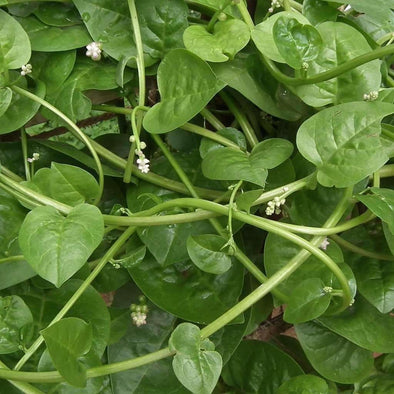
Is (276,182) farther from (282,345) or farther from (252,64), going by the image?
(282,345)

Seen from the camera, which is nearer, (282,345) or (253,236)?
(253,236)

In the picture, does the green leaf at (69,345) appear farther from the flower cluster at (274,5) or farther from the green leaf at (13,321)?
the flower cluster at (274,5)

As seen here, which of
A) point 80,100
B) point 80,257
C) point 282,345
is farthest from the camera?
point 282,345

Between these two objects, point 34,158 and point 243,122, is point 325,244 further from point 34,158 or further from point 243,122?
point 34,158

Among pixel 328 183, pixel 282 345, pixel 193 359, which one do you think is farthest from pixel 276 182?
pixel 282 345

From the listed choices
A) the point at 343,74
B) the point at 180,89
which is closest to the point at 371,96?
the point at 343,74

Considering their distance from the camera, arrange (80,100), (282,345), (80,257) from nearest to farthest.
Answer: (80,257), (80,100), (282,345)

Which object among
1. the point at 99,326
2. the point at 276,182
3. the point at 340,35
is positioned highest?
the point at 340,35
